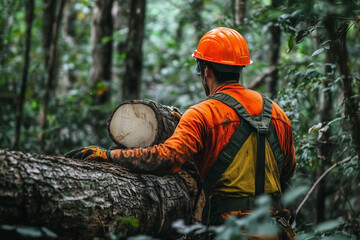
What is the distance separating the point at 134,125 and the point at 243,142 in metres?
1.18

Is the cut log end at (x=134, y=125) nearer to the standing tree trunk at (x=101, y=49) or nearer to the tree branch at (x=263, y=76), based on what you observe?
the tree branch at (x=263, y=76)

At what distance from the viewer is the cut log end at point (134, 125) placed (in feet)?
11.1

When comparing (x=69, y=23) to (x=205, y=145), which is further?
(x=69, y=23)

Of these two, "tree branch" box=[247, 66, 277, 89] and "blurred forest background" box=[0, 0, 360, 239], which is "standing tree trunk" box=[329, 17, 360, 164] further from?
"tree branch" box=[247, 66, 277, 89]

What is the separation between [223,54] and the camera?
9.93 feet

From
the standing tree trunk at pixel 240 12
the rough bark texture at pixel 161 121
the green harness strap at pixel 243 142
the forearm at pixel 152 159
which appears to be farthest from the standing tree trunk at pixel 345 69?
the standing tree trunk at pixel 240 12

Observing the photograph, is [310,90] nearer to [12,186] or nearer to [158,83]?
[12,186]

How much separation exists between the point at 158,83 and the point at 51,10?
439 centimetres

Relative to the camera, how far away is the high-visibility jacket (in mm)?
2678

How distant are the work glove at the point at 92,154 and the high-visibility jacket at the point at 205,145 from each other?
158 mm

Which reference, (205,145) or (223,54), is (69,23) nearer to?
(223,54)

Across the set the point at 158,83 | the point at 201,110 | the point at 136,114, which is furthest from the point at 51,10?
the point at 201,110

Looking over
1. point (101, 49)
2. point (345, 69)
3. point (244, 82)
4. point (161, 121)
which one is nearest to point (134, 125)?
point (161, 121)

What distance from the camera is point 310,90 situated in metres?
4.61
